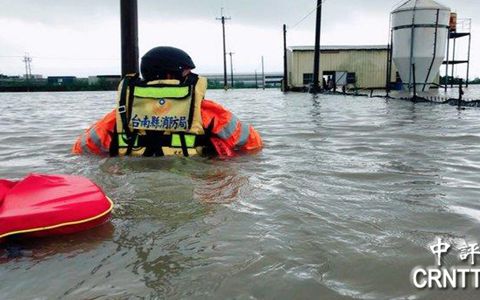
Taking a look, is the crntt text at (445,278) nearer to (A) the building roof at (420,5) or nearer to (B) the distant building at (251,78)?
(A) the building roof at (420,5)

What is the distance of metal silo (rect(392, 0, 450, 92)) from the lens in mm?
21656

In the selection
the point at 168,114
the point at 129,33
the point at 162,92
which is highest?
the point at 129,33

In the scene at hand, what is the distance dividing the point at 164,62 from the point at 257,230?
2.63 metres

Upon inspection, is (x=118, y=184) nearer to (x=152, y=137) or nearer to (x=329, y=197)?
(x=152, y=137)

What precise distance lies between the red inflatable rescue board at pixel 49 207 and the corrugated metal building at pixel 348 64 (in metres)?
35.6

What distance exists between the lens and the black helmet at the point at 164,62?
474 cm

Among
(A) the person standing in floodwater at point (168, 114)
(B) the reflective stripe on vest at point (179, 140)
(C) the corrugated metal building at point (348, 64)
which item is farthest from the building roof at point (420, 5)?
(B) the reflective stripe on vest at point (179, 140)

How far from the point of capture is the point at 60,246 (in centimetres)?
245

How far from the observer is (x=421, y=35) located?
21.7 meters

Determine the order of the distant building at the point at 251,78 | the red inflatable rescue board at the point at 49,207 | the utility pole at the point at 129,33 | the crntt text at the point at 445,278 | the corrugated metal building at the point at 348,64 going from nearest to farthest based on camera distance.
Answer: the crntt text at the point at 445,278
the red inflatable rescue board at the point at 49,207
the utility pole at the point at 129,33
the corrugated metal building at the point at 348,64
the distant building at the point at 251,78

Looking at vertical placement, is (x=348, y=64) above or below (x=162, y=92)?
above

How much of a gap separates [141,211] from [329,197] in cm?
136

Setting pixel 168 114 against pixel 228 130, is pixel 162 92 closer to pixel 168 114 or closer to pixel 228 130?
pixel 168 114

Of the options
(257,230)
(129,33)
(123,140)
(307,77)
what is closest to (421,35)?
(307,77)
